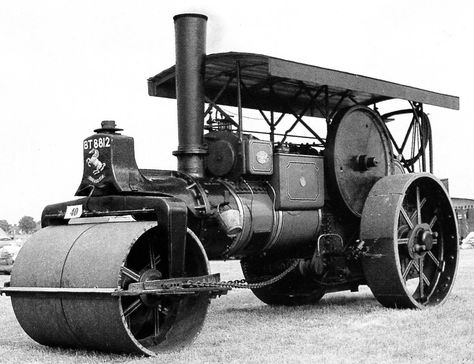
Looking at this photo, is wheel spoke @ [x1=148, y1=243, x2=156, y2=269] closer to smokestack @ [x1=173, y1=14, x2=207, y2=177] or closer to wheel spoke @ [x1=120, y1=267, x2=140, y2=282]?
wheel spoke @ [x1=120, y1=267, x2=140, y2=282]

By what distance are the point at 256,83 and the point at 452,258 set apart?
2759 mm

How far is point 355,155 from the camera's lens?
7.69m

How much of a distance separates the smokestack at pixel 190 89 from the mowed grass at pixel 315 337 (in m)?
1.49

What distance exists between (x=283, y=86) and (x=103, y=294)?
148 inches

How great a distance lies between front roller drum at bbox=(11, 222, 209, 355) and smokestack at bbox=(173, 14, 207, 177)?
1.13 m

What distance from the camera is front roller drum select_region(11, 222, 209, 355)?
486cm

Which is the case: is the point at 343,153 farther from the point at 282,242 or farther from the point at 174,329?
the point at 174,329

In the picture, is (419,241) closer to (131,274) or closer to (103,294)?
(131,274)

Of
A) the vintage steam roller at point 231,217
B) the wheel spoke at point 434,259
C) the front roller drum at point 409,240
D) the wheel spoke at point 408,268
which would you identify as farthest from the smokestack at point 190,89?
the wheel spoke at point 434,259

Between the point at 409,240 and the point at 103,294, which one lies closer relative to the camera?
the point at 103,294

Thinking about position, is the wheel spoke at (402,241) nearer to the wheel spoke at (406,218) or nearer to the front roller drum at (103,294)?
the wheel spoke at (406,218)

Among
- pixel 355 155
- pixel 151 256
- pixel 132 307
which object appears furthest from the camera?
pixel 355 155

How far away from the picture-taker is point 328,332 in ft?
19.9

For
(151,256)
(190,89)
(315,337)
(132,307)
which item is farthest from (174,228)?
(190,89)
